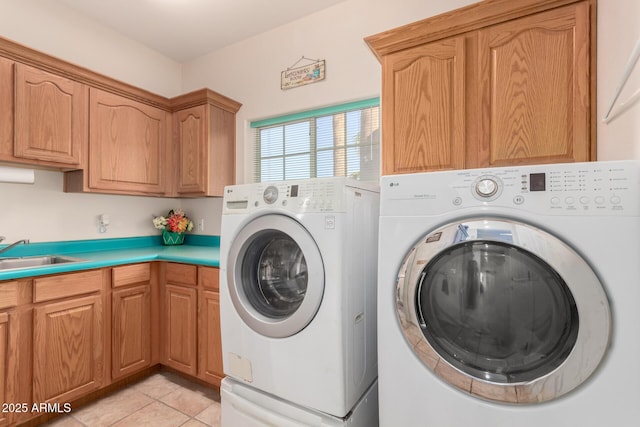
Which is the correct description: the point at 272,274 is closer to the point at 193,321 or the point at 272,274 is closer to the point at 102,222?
the point at 193,321

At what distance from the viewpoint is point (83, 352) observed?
73.0 inches

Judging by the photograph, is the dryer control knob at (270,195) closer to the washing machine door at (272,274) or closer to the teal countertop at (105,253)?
the washing machine door at (272,274)

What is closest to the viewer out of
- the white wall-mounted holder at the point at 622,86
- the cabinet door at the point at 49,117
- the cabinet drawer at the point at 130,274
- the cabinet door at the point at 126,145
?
the white wall-mounted holder at the point at 622,86

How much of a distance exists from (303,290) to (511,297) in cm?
77

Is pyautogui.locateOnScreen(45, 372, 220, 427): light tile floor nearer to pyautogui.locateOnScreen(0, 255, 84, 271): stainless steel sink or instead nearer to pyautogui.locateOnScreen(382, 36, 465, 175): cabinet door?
pyautogui.locateOnScreen(0, 255, 84, 271): stainless steel sink

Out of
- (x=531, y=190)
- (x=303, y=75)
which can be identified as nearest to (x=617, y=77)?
(x=531, y=190)

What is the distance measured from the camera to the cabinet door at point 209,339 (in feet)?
6.46

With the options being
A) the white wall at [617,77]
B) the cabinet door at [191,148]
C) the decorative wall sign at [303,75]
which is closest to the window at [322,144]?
the decorative wall sign at [303,75]

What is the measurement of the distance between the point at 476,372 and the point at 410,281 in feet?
1.04

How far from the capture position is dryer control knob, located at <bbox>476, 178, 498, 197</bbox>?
91 centimetres

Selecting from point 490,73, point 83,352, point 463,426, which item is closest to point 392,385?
point 463,426

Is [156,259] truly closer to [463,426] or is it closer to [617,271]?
[463,426]

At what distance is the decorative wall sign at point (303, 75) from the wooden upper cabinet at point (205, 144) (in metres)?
0.52

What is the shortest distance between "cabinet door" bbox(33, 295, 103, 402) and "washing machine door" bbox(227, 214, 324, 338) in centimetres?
111
